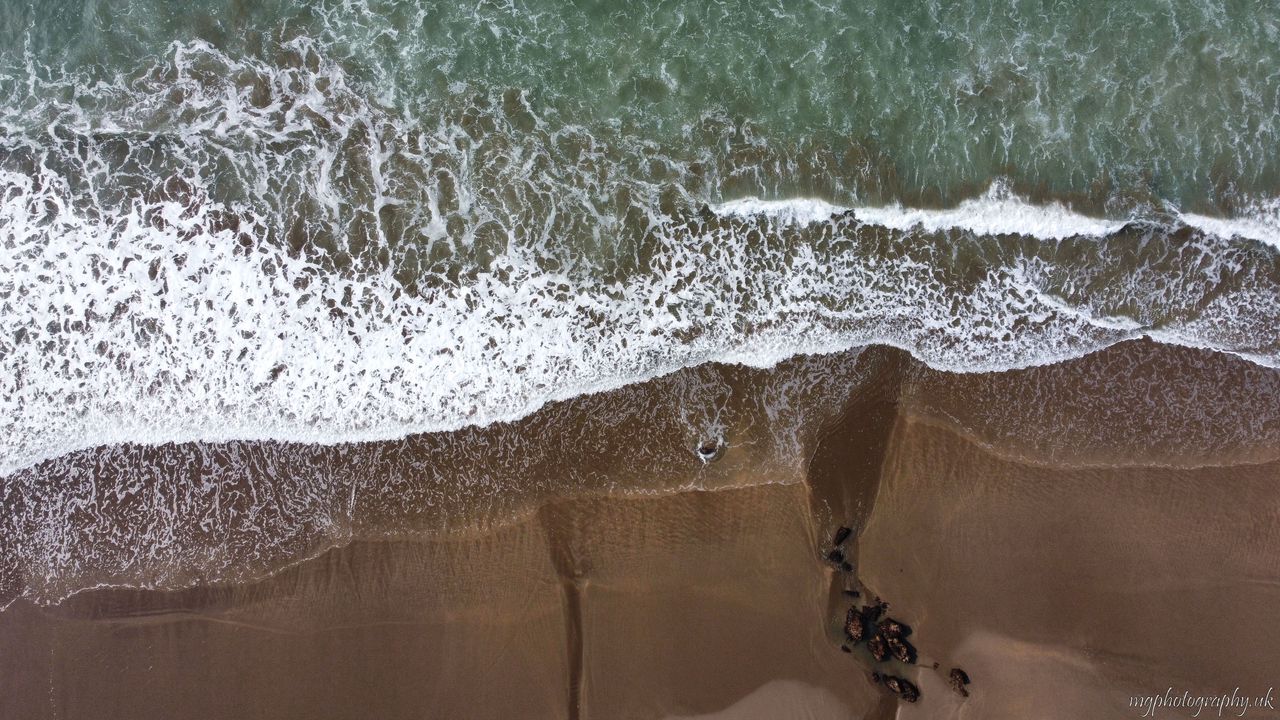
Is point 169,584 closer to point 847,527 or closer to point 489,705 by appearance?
point 489,705

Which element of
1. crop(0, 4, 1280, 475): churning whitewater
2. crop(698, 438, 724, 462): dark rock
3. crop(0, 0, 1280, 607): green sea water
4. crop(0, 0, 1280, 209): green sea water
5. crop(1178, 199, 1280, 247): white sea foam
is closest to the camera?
crop(698, 438, 724, 462): dark rock

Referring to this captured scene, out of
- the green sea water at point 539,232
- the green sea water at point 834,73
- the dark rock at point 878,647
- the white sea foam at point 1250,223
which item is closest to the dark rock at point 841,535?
the green sea water at point 539,232

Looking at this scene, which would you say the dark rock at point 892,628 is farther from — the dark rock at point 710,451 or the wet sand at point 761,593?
the dark rock at point 710,451

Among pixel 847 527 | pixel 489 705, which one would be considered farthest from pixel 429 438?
pixel 847 527

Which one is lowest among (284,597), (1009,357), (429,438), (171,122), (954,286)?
(284,597)

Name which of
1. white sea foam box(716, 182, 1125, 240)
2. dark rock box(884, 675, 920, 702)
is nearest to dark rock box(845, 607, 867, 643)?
dark rock box(884, 675, 920, 702)

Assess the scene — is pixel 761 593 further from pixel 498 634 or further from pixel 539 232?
pixel 539 232

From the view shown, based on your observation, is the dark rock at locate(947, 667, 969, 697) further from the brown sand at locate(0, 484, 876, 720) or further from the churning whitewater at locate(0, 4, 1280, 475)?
the churning whitewater at locate(0, 4, 1280, 475)
